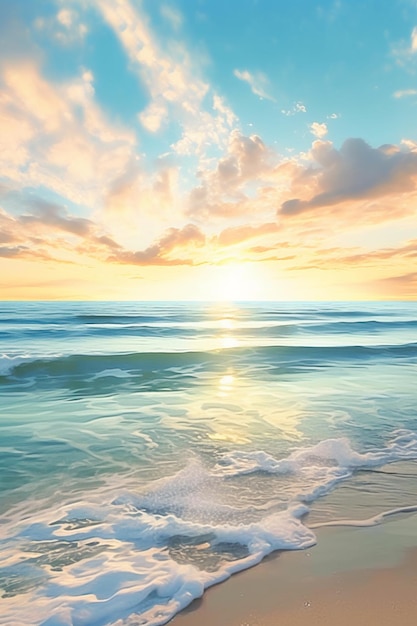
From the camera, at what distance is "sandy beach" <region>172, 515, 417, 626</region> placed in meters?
2.65

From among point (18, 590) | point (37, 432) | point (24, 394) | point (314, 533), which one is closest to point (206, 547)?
point (314, 533)

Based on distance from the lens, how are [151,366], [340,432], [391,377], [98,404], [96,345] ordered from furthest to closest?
[96,345]
[151,366]
[391,377]
[98,404]
[340,432]

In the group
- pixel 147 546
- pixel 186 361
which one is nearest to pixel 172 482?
pixel 147 546

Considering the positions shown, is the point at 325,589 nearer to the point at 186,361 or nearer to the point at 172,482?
the point at 172,482

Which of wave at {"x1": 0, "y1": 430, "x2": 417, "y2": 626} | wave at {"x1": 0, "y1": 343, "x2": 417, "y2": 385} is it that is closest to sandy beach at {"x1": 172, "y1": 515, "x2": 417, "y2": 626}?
wave at {"x1": 0, "y1": 430, "x2": 417, "y2": 626}

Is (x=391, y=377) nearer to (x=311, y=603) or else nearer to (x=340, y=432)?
(x=340, y=432)

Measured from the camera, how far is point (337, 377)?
14.2 m

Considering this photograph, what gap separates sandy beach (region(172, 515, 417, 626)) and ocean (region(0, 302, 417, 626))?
16cm

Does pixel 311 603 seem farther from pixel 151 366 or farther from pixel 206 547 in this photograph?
pixel 151 366

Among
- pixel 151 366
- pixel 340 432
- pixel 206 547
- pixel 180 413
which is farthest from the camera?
pixel 151 366

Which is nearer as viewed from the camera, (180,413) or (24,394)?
(180,413)

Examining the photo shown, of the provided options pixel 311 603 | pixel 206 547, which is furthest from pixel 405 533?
pixel 206 547

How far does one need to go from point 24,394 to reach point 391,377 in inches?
484

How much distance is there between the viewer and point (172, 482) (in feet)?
17.0
